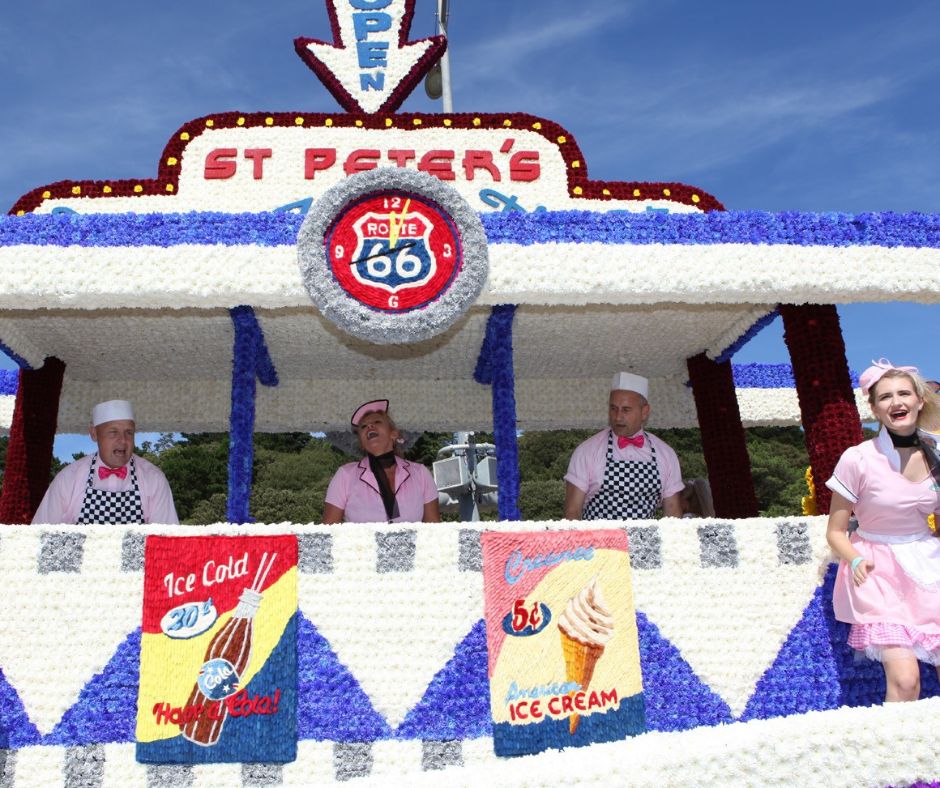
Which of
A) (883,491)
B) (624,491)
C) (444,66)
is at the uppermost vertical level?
(444,66)

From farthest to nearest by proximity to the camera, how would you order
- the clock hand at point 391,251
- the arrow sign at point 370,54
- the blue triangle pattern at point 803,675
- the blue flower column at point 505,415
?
the arrow sign at point 370,54
the blue flower column at point 505,415
the clock hand at point 391,251
the blue triangle pattern at point 803,675

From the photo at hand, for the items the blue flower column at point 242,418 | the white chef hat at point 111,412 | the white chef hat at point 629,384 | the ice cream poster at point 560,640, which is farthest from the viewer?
the white chef hat at point 629,384

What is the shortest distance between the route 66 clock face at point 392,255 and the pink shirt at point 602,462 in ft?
4.47

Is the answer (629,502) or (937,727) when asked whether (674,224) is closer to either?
(629,502)

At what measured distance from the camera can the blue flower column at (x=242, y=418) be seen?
436 cm

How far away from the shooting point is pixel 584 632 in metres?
3.72

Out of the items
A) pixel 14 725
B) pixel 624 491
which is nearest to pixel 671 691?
pixel 624 491

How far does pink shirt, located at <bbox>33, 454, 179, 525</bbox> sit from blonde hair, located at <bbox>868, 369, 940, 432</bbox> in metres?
3.81

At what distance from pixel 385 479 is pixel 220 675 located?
173cm

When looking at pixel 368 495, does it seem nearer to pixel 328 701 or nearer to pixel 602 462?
pixel 602 462

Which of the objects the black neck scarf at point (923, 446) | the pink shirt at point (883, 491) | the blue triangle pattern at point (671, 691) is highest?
the black neck scarf at point (923, 446)

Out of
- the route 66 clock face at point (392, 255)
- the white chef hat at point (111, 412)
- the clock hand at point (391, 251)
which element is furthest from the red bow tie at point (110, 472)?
the clock hand at point (391, 251)

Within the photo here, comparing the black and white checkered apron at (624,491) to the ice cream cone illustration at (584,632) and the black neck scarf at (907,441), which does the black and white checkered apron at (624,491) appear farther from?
the black neck scarf at (907,441)

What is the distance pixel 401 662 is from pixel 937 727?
2.10 metres
